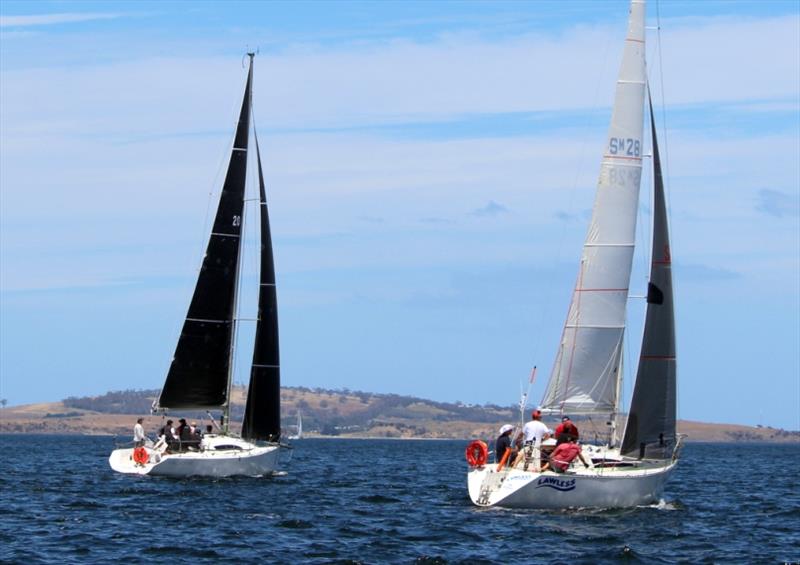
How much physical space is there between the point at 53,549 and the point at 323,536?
19.7 ft

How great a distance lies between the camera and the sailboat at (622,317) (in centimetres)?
3809

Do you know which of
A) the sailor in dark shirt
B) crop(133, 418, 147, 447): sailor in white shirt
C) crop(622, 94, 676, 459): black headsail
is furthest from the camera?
crop(133, 418, 147, 447): sailor in white shirt

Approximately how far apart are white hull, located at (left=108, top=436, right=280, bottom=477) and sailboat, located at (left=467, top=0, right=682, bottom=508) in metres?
11.8

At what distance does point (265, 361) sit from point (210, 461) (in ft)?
17.7

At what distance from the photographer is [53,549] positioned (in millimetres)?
29188

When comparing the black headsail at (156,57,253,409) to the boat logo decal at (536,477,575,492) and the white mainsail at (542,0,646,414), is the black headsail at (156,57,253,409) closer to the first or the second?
the white mainsail at (542,0,646,414)

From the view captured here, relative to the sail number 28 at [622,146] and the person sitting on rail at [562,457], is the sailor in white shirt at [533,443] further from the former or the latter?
the sail number 28 at [622,146]

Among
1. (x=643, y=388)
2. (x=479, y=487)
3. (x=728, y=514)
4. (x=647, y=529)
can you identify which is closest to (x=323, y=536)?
(x=479, y=487)

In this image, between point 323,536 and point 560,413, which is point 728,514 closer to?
point 560,413

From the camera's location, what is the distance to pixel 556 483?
34812mm

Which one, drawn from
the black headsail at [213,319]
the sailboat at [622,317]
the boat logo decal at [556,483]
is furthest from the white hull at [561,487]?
the black headsail at [213,319]

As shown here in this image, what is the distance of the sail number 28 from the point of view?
1519 inches

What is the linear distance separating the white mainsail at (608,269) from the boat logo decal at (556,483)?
3.47m

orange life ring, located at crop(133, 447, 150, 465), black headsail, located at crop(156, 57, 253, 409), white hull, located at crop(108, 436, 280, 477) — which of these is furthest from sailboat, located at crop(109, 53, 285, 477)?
orange life ring, located at crop(133, 447, 150, 465)
